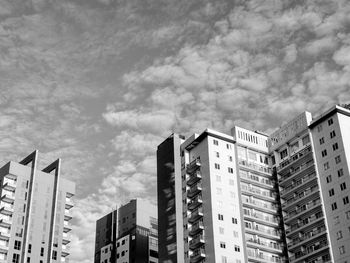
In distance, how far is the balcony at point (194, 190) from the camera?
114m

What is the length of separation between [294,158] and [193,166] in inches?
855

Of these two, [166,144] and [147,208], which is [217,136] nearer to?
[166,144]

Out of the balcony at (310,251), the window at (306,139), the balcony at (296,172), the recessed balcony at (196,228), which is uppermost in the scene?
the window at (306,139)

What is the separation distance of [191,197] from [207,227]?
32.6 ft

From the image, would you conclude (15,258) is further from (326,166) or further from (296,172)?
(326,166)

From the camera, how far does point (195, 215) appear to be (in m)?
111

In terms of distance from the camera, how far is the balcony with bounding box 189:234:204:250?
10694 cm

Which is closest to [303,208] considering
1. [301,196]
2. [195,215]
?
[301,196]

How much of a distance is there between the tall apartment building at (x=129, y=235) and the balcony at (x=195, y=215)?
A: 4105cm

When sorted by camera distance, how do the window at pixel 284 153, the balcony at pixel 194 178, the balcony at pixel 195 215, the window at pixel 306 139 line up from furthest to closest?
the window at pixel 284 153 < the balcony at pixel 194 178 < the window at pixel 306 139 < the balcony at pixel 195 215

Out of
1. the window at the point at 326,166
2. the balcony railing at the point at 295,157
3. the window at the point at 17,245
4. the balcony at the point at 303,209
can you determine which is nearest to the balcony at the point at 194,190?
the balcony at the point at 303,209

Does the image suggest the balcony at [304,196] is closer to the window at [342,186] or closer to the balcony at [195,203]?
the window at [342,186]

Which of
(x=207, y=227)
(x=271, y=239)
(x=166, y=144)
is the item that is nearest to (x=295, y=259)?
(x=271, y=239)

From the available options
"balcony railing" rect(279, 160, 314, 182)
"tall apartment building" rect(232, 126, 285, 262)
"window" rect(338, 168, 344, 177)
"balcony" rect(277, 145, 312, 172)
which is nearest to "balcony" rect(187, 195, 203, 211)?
"tall apartment building" rect(232, 126, 285, 262)
